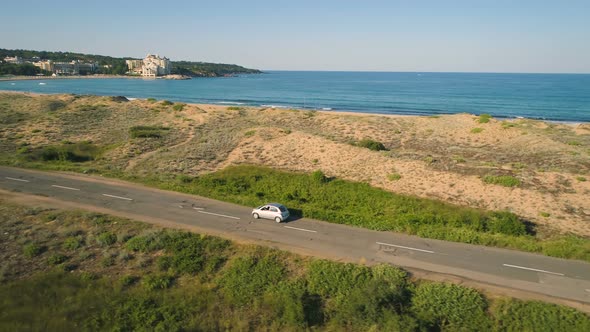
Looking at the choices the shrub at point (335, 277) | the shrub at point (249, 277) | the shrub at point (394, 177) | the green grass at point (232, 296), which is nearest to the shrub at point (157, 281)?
the green grass at point (232, 296)

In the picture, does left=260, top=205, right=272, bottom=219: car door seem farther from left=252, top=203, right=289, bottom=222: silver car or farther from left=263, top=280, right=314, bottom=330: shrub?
left=263, top=280, right=314, bottom=330: shrub

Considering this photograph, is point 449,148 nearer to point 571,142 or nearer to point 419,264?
point 571,142

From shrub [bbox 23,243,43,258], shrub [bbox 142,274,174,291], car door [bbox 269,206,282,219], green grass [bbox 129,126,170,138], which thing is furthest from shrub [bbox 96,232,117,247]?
green grass [bbox 129,126,170,138]

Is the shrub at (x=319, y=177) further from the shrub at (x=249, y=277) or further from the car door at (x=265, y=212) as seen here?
the shrub at (x=249, y=277)

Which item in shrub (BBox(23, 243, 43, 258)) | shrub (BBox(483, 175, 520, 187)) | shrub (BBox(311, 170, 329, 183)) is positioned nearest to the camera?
shrub (BBox(23, 243, 43, 258))

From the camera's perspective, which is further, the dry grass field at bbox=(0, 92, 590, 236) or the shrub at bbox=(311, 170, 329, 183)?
the shrub at bbox=(311, 170, 329, 183)

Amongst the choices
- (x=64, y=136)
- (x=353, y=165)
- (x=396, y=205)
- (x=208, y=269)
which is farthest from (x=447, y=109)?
(x=208, y=269)

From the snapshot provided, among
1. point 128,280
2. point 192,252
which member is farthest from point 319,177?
point 128,280
